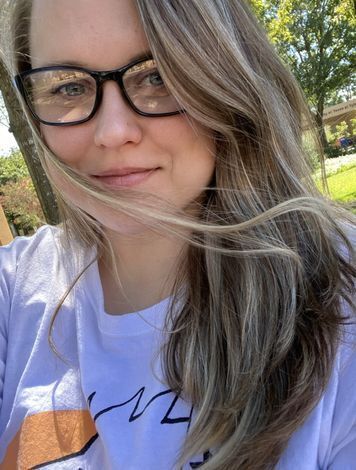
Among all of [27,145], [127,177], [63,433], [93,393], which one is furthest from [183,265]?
[27,145]

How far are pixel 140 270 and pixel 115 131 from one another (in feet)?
1.58

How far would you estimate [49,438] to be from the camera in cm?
118

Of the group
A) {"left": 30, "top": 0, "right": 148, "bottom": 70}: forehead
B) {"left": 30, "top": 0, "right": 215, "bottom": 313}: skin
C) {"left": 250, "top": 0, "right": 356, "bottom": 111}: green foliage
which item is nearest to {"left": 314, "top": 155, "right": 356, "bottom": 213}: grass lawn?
{"left": 30, "top": 0, "right": 215, "bottom": 313}: skin

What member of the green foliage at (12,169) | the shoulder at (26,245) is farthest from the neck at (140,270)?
the green foliage at (12,169)

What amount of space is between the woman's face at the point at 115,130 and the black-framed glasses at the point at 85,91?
2 cm

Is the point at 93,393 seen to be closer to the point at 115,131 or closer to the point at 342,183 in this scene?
the point at 115,131

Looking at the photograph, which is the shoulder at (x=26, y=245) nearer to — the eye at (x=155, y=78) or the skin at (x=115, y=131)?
the skin at (x=115, y=131)

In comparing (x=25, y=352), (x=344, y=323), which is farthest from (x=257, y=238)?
(x=25, y=352)

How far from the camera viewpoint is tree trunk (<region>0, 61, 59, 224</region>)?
3.34m

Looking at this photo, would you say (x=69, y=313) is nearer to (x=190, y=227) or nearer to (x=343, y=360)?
(x=190, y=227)

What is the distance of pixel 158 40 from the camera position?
43.4 inches

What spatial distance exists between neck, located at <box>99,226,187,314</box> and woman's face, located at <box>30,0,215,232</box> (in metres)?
0.17

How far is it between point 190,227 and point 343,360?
500mm

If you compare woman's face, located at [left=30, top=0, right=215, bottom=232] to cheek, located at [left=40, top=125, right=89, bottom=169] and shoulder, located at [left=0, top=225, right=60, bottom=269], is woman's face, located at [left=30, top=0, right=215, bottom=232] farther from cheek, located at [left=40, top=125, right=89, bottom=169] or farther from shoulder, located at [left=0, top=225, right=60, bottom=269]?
shoulder, located at [left=0, top=225, right=60, bottom=269]
